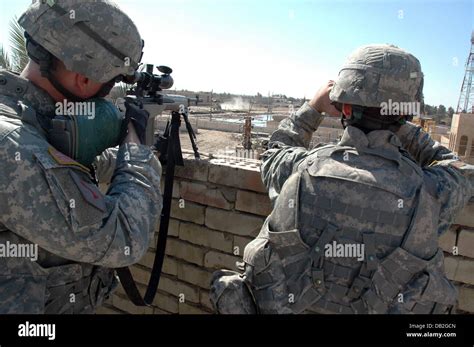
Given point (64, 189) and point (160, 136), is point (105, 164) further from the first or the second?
point (64, 189)

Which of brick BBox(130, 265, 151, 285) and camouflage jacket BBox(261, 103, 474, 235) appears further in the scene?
brick BBox(130, 265, 151, 285)

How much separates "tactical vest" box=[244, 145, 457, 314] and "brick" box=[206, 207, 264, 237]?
3.67 feet

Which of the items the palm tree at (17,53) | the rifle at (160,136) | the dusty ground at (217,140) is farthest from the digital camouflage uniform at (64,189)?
the dusty ground at (217,140)

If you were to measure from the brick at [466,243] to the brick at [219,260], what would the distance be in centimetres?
155

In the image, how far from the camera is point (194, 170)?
3.17 meters

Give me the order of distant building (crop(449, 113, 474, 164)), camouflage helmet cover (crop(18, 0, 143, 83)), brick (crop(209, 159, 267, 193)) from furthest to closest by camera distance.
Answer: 1. distant building (crop(449, 113, 474, 164))
2. brick (crop(209, 159, 267, 193))
3. camouflage helmet cover (crop(18, 0, 143, 83))

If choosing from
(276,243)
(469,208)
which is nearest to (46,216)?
(276,243)

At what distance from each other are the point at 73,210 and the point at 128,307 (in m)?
2.52

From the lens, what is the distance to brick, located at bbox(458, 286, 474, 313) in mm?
2547

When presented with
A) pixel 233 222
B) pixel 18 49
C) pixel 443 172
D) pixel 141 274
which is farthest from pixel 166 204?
pixel 18 49

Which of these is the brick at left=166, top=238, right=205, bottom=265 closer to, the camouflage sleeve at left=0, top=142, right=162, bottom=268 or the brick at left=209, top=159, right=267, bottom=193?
the brick at left=209, top=159, right=267, bottom=193

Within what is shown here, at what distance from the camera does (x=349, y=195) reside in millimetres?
1707

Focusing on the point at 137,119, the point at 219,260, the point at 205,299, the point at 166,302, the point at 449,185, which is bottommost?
the point at 166,302

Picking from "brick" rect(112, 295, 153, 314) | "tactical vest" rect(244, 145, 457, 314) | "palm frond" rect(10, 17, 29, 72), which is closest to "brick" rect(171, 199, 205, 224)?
"brick" rect(112, 295, 153, 314)
